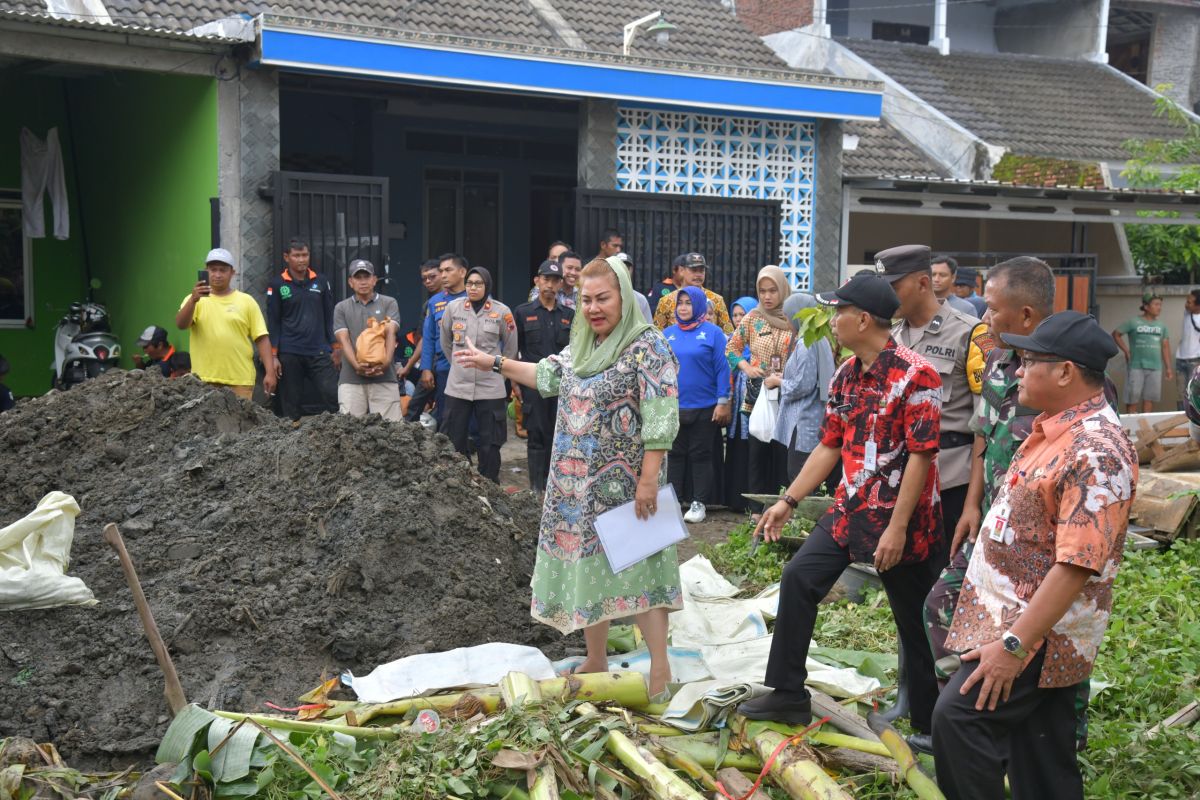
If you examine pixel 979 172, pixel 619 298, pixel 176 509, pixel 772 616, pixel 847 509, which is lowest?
pixel 772 616

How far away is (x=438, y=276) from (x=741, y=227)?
154 inches

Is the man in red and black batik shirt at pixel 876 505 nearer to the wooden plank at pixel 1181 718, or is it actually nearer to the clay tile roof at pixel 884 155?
the wooden plank at pixel 1181 718

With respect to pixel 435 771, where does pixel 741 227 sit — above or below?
above

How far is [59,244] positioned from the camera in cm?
1559

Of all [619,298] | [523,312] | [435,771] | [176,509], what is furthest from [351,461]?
[523,312]

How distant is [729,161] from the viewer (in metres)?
14.2

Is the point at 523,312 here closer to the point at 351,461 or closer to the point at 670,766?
the point at 351,461

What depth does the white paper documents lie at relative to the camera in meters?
5.11

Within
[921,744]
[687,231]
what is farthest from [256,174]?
[921,744]

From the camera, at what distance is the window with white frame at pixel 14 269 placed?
15086mm

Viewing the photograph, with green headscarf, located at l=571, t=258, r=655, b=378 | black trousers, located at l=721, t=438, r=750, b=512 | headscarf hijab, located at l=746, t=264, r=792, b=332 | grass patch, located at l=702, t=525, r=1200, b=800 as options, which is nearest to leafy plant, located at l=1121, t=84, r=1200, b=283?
headscarf hijab, located at l=746, t=264, r=792, b=332

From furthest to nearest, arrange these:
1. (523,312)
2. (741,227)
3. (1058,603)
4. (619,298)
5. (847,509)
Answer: (741,227) → (523,312) → (619,298) → (847,509) → (1058,603)

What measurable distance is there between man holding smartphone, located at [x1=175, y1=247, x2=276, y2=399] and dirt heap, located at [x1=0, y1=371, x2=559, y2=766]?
133 cm

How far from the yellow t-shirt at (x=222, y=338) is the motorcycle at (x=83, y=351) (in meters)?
3.85
